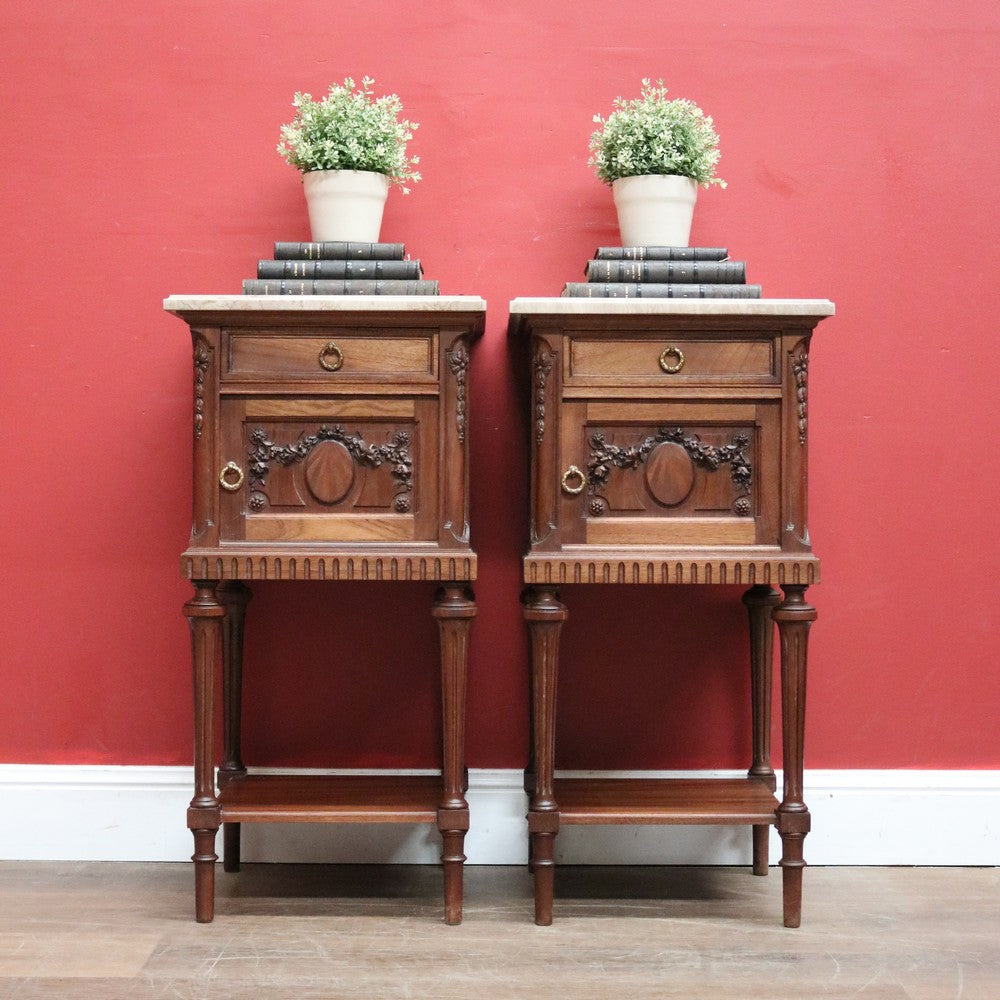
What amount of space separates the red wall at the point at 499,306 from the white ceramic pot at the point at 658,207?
9.5 inches

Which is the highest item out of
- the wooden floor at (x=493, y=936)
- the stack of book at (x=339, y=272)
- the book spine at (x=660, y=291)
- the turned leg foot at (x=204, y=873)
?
the stack of book at (x=339, y=272)

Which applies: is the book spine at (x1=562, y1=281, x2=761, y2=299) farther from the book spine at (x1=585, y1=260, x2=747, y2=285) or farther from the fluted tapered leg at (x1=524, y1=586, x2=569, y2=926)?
the fluted tapered leg at (x1=524, y1=586, x2=569, y2=926)

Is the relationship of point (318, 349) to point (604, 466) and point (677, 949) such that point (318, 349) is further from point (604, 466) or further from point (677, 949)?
point (677, 949)

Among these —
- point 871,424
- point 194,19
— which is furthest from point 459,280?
point 871,424

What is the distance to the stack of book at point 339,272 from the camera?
2182 mm

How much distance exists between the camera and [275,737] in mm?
2574

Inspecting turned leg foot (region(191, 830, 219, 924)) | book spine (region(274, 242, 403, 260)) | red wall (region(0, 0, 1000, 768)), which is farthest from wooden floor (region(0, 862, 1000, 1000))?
book spine (region(274, 242, 403, 260))

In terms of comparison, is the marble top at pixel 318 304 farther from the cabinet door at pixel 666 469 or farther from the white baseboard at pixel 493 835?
the white baseboard at pixel 493 835

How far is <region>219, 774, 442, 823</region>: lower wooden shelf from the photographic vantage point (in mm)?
2145

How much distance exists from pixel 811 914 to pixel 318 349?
5.04 feet

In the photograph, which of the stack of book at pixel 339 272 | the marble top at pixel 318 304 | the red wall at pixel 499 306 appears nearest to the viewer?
the marble top at pixel 318 304


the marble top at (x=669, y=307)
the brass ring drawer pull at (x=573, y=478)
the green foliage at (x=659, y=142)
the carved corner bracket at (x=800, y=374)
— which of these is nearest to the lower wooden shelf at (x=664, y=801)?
the brass ring drawer pull at (x=573, y=478)

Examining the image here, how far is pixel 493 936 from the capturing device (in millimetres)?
2094

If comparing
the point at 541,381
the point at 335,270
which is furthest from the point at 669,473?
the point at 335,270
